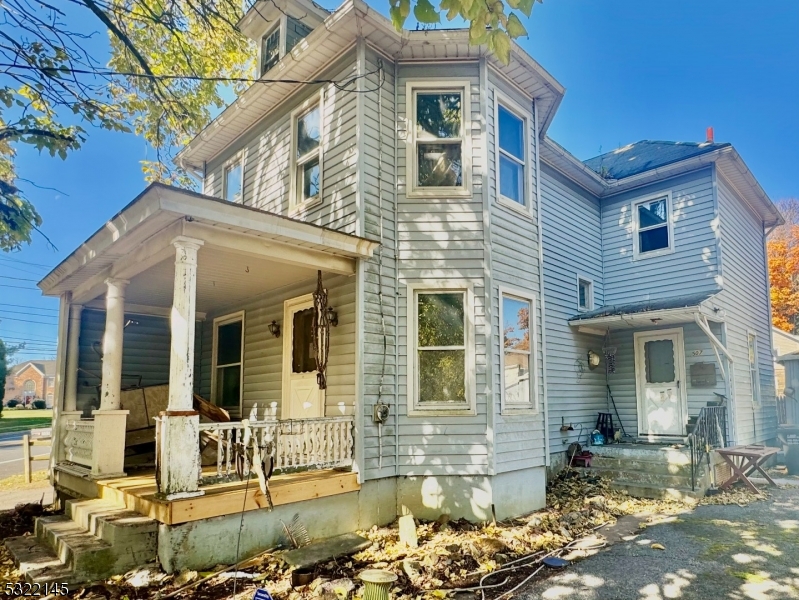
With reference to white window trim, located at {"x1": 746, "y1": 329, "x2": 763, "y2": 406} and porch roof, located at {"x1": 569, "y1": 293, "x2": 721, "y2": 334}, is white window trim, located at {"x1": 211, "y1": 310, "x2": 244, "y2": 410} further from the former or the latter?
white window trim, located at {"x1": 746, "y1": 329, "x2": 763, "y2": 406}

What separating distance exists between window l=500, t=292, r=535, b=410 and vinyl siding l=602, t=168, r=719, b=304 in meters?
4.23

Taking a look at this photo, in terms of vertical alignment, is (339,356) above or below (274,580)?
above

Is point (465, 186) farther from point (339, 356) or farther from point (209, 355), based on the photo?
point (209, 355)

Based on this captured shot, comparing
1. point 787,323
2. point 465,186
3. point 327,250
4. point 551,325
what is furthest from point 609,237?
point 787,323

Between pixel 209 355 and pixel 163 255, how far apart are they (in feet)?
15.3

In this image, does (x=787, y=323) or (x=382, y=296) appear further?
(x=787, y=323)

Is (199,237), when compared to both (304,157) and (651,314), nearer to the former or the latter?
(304,157)

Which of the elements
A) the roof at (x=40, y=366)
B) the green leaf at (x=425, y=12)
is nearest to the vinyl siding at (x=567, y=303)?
the green leaf at (x=425, y=12)

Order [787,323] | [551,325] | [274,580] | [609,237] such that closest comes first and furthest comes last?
[274,580] → [551,325] → [609,237] → [787,323]

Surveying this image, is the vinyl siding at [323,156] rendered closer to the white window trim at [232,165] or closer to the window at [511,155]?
the white window trim at [232,165]

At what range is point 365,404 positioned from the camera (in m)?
6.23

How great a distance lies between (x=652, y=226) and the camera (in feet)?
35.1

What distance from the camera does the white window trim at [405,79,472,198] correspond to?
7059 millimetres

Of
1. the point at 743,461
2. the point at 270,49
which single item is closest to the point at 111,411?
the point at 270,49
